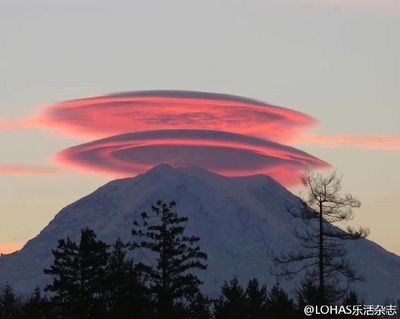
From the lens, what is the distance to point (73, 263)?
3300 inches

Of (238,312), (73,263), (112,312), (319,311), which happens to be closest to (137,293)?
(112,312)

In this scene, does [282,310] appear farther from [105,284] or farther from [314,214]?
[314,214]

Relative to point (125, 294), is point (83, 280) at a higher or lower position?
higher

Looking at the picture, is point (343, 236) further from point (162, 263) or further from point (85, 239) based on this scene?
point (85, 239)

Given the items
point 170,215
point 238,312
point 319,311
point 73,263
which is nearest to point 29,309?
point 238,312

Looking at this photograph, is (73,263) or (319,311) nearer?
(319,311)

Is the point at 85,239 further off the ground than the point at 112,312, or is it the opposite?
the point at 85,239

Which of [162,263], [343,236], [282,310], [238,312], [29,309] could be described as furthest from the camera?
[29,309]

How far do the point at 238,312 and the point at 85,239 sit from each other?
37.8 metres

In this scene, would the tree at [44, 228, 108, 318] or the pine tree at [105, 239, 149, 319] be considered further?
the tree at [44, 228, 108, 318]

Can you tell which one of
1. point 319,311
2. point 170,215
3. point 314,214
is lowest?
point 319,311

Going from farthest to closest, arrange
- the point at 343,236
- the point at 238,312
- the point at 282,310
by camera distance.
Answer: the point at 238,312 < the point at 282,310 < the point at 343,236

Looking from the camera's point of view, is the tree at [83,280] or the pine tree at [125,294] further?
the tree at [83,280]

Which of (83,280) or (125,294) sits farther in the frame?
(83,280)
